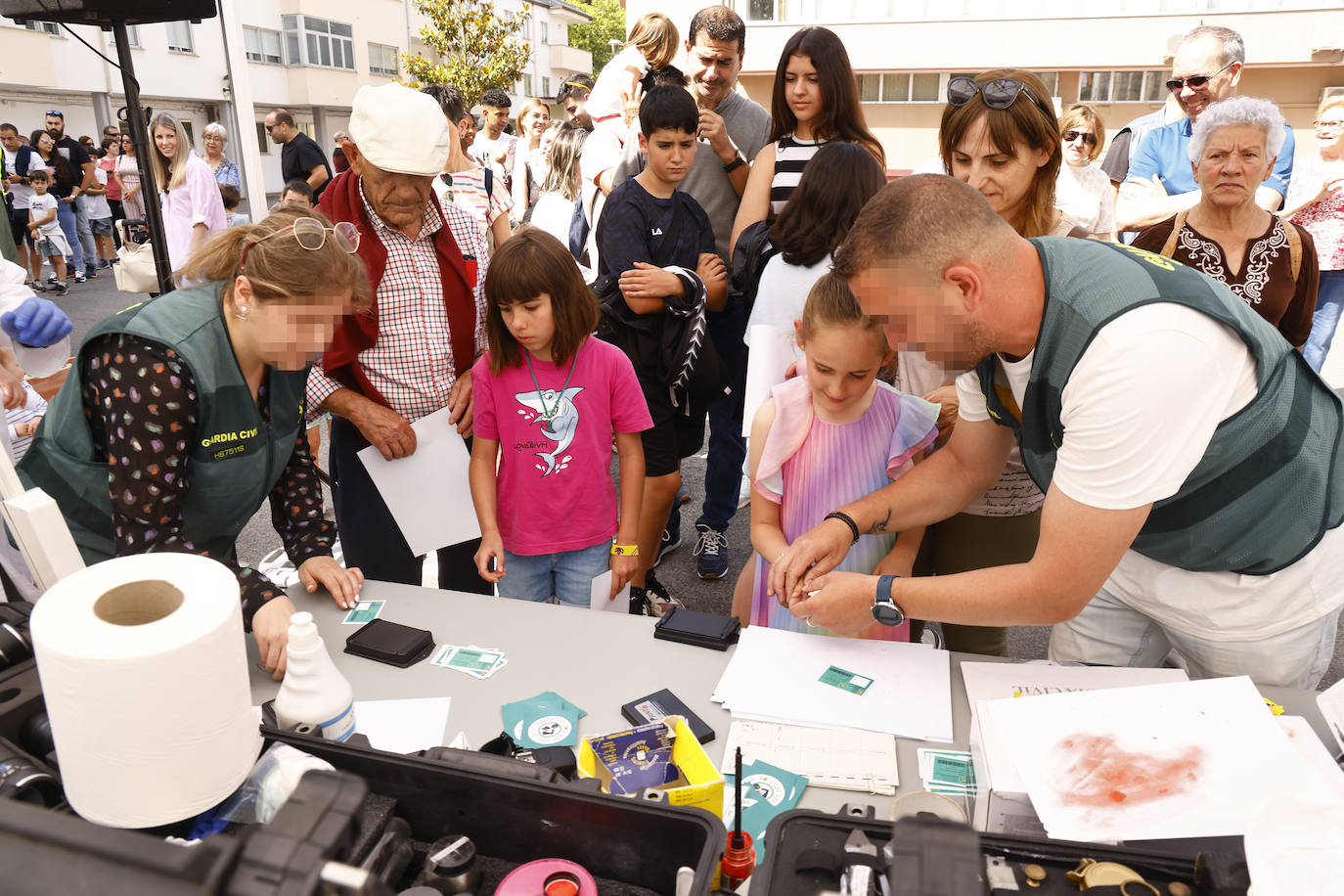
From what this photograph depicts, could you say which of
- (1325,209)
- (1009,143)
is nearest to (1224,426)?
(1009,143)

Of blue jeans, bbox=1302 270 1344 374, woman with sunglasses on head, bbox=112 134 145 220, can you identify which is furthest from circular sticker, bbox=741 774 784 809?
woman with sunglasses on head, bbox=112 134 145 220

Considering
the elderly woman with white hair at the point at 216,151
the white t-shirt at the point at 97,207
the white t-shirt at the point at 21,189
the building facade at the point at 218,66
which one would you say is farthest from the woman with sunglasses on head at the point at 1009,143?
the building facade at the point at 218,66

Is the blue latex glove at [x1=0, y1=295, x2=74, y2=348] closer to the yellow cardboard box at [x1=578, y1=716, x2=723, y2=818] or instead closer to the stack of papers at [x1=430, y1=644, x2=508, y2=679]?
the stack of papers at [x1=430, y1=644, x2=508, y2=679]

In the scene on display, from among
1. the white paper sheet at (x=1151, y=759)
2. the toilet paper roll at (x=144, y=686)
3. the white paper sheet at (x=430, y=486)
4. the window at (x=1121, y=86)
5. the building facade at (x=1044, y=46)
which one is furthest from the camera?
the window at (x=1121, y=86)

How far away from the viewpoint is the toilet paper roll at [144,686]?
24.8 inches

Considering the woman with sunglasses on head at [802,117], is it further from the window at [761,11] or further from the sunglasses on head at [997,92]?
the window at [761,11]

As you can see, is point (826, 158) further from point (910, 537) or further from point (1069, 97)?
point (1069, 97)

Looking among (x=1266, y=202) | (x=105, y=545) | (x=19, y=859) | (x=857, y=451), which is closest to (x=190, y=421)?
(x=105, y=545)

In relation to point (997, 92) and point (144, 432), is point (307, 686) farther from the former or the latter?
point (997, 92)

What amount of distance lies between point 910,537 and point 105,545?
1516mm

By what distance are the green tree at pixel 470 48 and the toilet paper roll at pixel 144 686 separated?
16.6 meters

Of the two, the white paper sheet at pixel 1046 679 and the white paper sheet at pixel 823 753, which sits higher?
the white paper sheet at pixel 1046 679

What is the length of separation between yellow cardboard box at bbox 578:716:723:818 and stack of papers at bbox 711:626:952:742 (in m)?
0.21

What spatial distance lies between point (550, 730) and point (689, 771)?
297mm
